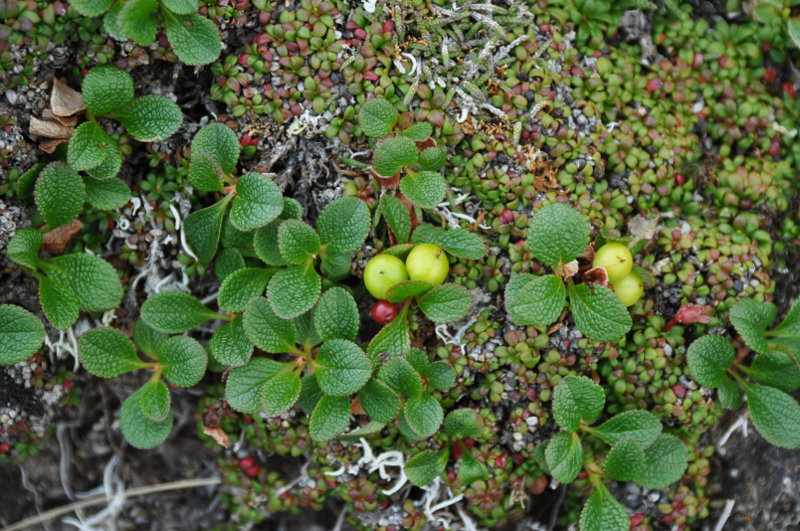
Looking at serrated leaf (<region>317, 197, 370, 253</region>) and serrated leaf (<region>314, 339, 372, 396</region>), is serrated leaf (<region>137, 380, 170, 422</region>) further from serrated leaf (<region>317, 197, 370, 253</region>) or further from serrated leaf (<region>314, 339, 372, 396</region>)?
serrated leaf (<region>317, 197, 370, 253</region>)

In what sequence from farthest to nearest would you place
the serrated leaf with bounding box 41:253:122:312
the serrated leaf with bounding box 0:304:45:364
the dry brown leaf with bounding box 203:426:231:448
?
the dry brown leaf with bounding box 203:426:231:448, the serrated leaf with bounding box 41:253:122:312, the serrated leaf with bounding box 0:304:45:364

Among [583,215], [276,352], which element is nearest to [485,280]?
[583,215]

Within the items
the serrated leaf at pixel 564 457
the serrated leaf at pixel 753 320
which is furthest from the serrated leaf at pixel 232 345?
the serrated leaf at pixel 753 320

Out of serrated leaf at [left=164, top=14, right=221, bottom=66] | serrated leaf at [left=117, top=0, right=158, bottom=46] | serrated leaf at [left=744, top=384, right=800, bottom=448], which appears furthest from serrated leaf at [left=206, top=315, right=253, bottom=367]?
serrated leaf at [left=744, top=384, right=800, bottom=448]

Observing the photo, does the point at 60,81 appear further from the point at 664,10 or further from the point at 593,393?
the point at 664,10

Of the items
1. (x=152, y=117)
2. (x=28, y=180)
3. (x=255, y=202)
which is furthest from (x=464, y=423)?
(x=28, y=180)

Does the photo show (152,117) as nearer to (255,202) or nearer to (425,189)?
(255,202)
